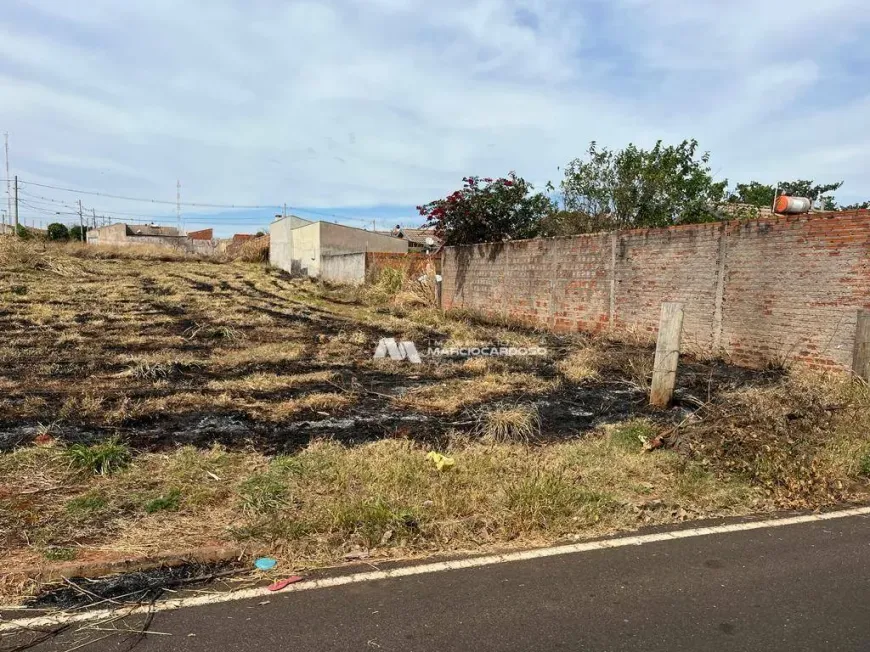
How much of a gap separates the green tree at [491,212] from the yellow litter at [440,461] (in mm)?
13047

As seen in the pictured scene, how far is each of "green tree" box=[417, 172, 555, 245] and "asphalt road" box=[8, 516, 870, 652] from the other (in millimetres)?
14376

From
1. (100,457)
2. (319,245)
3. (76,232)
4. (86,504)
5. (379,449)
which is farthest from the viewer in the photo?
(76,232)

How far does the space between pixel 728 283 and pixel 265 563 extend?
8785mm

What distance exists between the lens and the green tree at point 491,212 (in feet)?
56.4

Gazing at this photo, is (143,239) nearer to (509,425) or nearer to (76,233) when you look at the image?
(76,233)

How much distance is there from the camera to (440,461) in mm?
4926

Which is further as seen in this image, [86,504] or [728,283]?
[728,283]

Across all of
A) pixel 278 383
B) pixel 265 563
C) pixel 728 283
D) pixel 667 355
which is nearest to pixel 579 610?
pixel 265 563

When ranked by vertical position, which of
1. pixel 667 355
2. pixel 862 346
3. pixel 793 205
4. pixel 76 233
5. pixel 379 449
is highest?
pixel 76 233

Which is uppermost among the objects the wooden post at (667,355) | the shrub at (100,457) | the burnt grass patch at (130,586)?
the wooden post at (667,355)

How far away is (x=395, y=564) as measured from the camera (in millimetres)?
3578

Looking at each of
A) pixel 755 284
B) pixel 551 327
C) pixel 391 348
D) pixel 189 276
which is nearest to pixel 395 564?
pixel 391 348

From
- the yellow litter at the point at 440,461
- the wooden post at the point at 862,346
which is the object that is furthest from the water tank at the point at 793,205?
the yellow litter at the point at 440,461

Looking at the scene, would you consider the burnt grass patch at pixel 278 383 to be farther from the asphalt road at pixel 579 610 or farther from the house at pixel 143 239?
the house at pixel 143 239
